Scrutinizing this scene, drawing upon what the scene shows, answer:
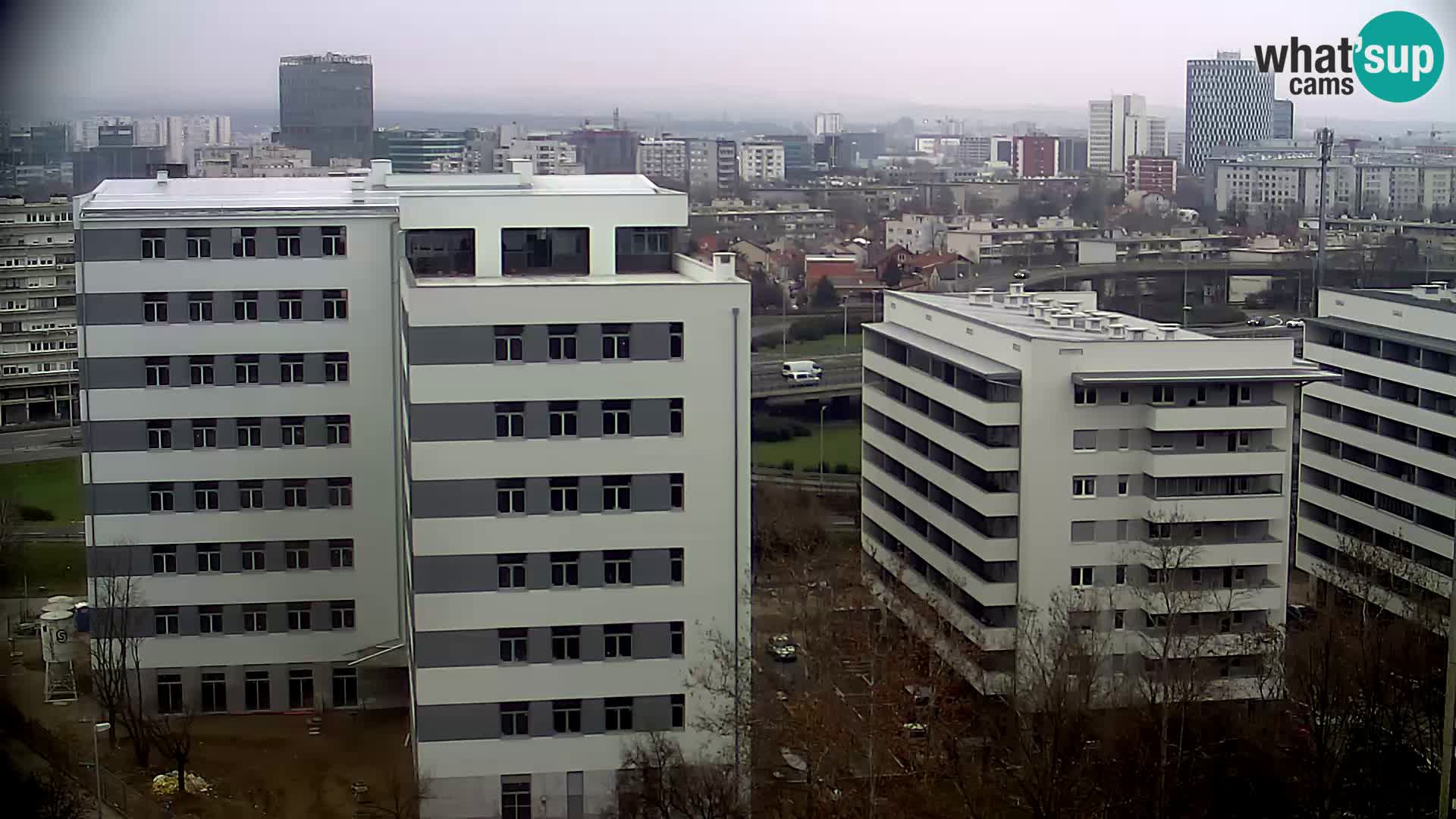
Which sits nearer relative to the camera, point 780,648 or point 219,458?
point 219,458

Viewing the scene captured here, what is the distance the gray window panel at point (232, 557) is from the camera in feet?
16.9

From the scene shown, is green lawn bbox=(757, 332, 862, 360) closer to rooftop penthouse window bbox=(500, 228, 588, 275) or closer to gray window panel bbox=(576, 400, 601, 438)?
rooftop penthouse window bbox=(500, 228, 588, 275)

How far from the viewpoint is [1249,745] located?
14.7ft

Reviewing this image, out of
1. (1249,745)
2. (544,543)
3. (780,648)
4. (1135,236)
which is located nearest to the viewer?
(544,543)

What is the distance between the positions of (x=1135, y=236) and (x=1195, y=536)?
359 inches

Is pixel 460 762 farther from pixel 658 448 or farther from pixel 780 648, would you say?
pixel 780 648

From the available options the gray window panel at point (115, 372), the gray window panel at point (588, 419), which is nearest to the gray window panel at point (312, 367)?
the gray window panel at point (115, 372)

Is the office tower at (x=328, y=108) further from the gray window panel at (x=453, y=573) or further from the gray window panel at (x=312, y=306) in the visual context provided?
the gray window panel at (x=453, y=573)

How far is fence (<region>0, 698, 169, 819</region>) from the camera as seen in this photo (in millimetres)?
4250

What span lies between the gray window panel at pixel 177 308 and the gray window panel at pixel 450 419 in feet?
4.83

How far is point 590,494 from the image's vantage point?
4.04m

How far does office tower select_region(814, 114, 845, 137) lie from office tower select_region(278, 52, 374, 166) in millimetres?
3881

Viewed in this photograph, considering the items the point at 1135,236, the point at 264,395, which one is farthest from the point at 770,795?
the point at 1135,236

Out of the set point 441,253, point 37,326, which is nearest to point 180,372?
point 441,253
